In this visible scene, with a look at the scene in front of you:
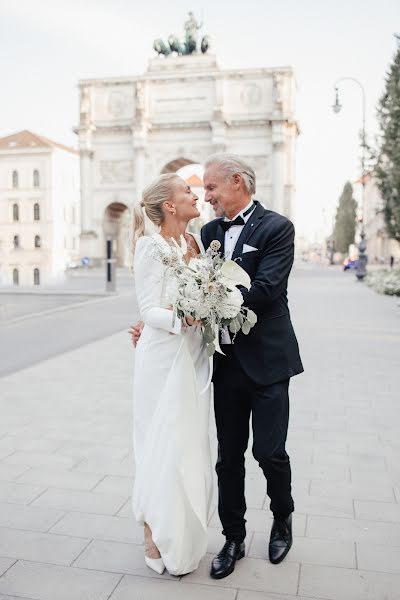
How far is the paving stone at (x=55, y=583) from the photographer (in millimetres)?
3375

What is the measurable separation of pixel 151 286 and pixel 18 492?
218cm

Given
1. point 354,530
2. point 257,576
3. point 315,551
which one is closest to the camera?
point 257,576

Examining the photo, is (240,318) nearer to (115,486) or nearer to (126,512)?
(126,512)

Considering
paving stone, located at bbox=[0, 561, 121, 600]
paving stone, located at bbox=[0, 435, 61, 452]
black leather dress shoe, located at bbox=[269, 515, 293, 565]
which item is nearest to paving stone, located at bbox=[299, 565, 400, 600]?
black leather dress shoe, located at bbox=[269, 515, 293, 565]

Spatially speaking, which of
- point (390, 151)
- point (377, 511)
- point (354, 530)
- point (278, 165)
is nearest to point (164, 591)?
point (354, 530)

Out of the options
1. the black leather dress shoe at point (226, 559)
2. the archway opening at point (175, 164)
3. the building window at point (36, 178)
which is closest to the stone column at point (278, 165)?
the archway opening at point (175, 164)

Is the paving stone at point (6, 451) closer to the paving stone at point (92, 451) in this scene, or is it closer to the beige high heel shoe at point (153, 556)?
the paving stone at point (92, 451)

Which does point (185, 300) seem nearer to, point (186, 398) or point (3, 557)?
point (186, 398)

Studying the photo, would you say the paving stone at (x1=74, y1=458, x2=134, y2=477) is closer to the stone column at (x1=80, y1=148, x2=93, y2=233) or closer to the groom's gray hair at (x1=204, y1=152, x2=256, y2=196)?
the groom's gray hair at (x1=204, y1=152, x2=256, y2=196)

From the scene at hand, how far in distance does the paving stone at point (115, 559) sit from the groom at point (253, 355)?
16.1 inches

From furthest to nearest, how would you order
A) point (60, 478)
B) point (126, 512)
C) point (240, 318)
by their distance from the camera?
point (60, 478) < point (126, 512) < point (240, 318)

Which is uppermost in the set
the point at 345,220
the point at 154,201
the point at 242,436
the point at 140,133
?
the point at 140,133

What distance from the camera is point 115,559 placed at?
3773 millimetres

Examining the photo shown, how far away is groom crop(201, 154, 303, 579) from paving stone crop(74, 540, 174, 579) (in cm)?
41
